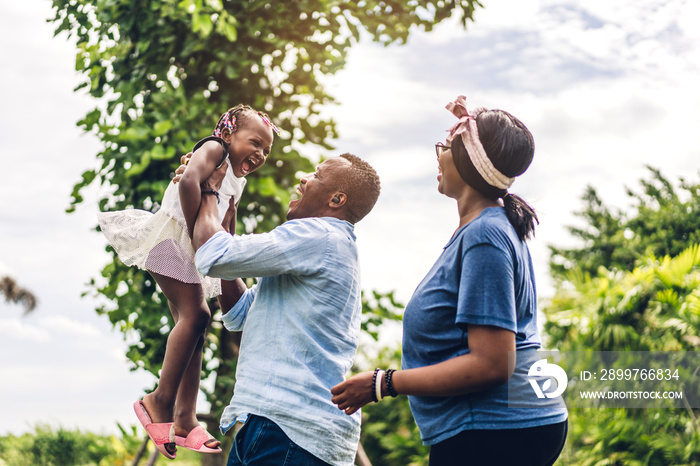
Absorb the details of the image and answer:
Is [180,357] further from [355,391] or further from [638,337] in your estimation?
[638,337]

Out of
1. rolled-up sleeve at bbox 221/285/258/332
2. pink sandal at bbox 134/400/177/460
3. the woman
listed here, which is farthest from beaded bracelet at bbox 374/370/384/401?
pink sandal at bbox 134/400/177/460

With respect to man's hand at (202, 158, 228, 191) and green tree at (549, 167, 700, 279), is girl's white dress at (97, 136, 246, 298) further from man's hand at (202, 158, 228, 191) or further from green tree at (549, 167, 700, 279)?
green tree at (549, 167, 700, 279)

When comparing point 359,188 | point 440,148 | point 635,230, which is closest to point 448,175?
point 440,148

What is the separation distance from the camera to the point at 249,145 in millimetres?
2482


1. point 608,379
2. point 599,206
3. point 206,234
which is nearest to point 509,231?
point 206,234

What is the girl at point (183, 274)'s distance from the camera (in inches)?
95.5

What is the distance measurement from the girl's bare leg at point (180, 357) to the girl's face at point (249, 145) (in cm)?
49

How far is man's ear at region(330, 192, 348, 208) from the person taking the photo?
2.30 m

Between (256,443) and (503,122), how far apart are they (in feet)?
3.96

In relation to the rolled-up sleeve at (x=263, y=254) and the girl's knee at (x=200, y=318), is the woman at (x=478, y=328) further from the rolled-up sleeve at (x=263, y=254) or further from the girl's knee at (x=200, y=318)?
the girl's knee at (x=200, y=318)

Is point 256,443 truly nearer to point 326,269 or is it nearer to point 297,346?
point 297,346

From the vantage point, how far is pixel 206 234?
6.88ft

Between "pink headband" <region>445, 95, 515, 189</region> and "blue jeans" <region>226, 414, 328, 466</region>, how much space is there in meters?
0.98

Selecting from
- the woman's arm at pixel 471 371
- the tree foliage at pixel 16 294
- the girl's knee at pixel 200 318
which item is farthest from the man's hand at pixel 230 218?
the tree foliage at pixel 16 294
